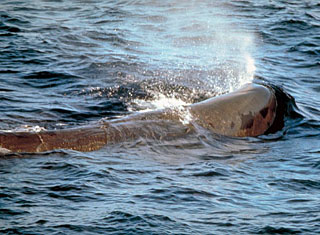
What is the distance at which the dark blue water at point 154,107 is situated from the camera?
18.3 ft

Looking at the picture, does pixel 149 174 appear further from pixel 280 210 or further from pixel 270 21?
pixel 270 21

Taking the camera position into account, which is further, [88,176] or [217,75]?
[217,75]

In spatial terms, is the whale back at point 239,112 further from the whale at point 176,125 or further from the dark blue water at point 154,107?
the dark blue water at point 154,107

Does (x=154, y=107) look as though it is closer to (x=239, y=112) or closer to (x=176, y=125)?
(x=239, y=112)

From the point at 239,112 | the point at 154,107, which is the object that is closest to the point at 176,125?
the point at 239,112

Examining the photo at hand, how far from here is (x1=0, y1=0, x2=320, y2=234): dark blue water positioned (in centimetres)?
558

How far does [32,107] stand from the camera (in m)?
9.55

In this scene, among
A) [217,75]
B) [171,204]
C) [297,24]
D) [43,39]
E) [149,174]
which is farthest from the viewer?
[297,24]

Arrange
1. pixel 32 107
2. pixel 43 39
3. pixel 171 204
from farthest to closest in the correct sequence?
1. pixel 43 39
2. pixel 32 107
3. pixel 171 204

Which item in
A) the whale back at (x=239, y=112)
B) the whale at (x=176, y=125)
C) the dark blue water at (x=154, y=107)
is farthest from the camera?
the whale back at (x=239, y=112)

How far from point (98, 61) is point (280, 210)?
8216 mm

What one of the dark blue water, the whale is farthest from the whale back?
the dark blue water

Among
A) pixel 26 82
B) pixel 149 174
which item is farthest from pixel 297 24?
pixel 149 174

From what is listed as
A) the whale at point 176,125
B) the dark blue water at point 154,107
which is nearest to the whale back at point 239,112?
the whale at point 176,125
